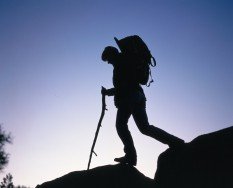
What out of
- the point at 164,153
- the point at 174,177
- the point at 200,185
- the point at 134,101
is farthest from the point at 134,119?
the point at 200,185

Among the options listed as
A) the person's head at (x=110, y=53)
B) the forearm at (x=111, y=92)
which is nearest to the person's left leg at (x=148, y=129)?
the forearm at (x=111, y=92)

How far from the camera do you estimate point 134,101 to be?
23.8 feet

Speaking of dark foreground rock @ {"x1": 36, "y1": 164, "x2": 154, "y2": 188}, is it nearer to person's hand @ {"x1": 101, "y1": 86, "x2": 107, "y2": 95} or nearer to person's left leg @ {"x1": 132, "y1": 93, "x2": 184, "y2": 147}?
person's left leg @ {"x1": 132, "y1": 93, "x2": 184, "y2": 147}

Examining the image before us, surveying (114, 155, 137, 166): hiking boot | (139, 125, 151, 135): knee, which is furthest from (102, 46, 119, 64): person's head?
(114, 155, 137, 166): hiking boot

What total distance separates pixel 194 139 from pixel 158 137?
31.0 inches

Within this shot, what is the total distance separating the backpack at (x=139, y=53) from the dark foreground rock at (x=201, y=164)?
188cm

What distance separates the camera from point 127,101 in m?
7.33

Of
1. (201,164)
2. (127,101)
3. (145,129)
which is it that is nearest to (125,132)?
(145,129)

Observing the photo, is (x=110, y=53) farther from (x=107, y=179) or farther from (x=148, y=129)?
(x=107, y=179)

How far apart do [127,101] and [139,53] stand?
1.16 meters

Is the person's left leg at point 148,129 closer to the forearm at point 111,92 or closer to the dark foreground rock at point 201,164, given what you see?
the dark foreground rock at point 201,164

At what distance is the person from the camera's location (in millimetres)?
7174

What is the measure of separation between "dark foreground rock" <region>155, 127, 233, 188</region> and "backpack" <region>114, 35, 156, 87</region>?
1.88m

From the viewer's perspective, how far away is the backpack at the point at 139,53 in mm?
7289
